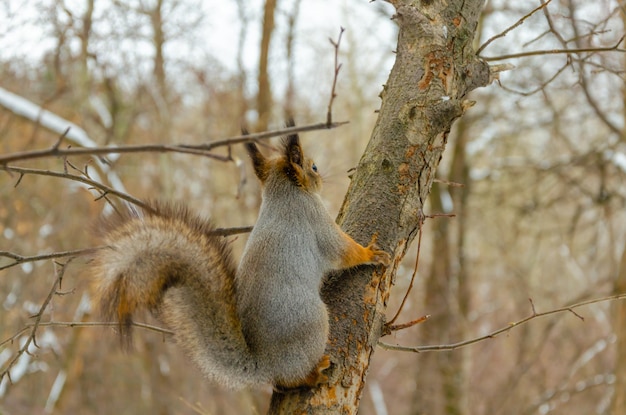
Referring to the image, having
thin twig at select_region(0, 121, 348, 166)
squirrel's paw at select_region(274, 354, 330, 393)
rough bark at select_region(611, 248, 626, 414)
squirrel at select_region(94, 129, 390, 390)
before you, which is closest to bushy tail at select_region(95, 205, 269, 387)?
squirrel at select_region(94, 129, 390, 390)

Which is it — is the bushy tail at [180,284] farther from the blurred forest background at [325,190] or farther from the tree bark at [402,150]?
the blurred forest background at [325,190]

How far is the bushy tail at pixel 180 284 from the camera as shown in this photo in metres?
2.02

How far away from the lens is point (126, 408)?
1383cm

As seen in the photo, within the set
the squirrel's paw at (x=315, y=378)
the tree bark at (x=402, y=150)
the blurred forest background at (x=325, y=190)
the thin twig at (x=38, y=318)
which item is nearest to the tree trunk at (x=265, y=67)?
the blurred forest background at (x=325, y=190)

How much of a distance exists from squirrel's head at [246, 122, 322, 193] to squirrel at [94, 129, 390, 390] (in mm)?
285

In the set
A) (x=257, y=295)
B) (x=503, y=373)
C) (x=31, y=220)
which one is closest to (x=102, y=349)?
(x=31, y=220)

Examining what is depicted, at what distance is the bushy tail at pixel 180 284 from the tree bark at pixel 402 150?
272 millimetres

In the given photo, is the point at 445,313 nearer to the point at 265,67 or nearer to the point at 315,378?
the point at 265,67

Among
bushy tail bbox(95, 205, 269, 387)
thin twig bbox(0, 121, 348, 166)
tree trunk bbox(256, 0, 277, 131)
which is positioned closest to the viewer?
thin twig bbox(0, 121, 348, 166)

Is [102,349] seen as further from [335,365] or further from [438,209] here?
[335,365]

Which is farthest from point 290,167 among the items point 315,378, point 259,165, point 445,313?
point 445,313

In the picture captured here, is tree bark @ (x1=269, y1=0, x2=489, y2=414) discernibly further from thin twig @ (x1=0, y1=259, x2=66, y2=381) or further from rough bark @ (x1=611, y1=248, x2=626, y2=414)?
rough bark @ (x1=611, y1=248, x2=626, y2=414)

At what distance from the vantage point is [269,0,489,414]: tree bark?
2178 mm

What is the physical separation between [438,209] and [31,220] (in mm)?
6139
